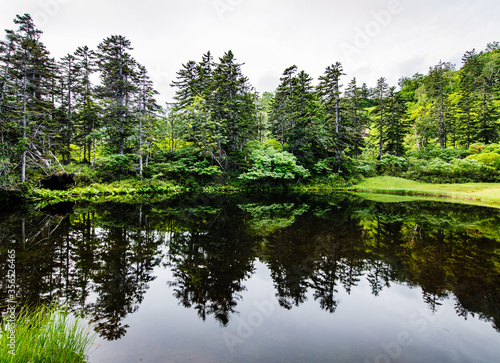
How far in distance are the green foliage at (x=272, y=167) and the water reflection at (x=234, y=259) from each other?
595 inches

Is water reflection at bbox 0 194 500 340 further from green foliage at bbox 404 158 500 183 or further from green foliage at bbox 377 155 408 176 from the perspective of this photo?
green foliage at bbox 377 155 408 176

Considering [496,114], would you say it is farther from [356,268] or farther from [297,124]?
[356,268]

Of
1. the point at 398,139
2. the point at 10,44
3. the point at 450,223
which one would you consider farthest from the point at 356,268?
the point at 398,139

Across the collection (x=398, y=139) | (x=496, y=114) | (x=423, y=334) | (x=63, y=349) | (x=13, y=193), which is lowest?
(x=423, y=334)

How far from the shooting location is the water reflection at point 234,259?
3.88 meters

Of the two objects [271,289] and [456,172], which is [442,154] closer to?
[456,172]

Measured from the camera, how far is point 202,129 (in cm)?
2452

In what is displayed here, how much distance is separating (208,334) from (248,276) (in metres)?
1.83

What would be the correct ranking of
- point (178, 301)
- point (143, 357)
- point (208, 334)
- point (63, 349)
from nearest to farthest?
point (63, 349), point (143, 357), point (208, 334), point (178, 301)

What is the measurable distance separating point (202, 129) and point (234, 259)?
21.0m

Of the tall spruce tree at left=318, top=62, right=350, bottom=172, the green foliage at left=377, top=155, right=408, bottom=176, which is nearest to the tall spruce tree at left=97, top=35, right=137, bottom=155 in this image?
the tall spruce tree at left=318, top=62, right=350, bottom=172

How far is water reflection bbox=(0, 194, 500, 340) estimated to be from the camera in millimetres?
3885

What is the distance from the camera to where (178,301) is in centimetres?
391

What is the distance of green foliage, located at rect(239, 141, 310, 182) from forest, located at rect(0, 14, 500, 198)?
5.1 inches
